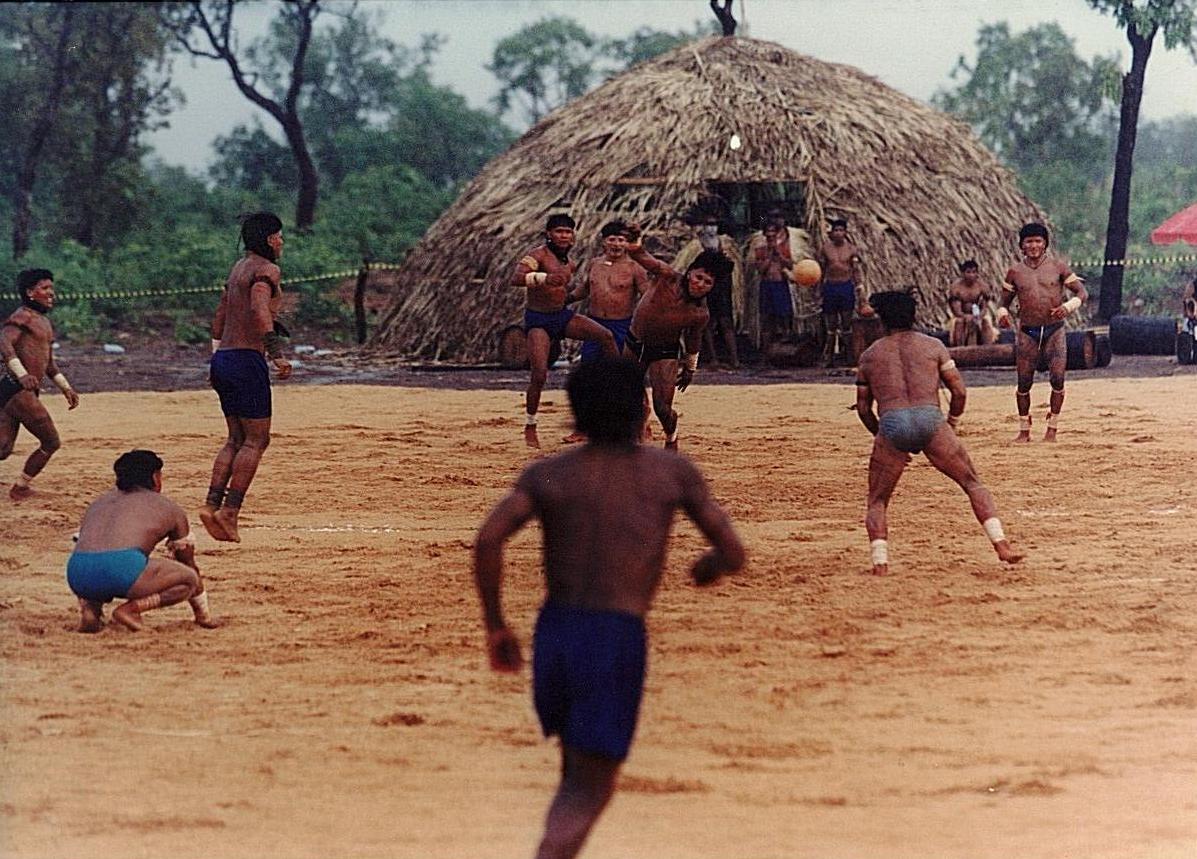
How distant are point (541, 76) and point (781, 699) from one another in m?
19.5

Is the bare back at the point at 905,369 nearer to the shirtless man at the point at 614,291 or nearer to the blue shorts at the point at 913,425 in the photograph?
the blue shorts at the point at 913,425

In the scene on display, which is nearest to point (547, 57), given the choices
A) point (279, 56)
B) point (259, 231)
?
point (279, 56)

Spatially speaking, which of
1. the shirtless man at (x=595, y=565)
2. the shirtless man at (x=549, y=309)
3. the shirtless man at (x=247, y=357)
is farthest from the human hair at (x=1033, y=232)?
the shirtless man at (x=595, y=565)

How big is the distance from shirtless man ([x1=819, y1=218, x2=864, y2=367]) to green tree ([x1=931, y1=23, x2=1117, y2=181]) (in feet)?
17.3

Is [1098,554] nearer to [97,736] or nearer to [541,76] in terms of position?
[97,736]

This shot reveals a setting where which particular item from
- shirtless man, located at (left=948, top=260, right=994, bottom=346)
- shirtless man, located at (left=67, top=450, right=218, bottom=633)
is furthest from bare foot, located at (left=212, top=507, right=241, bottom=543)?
shirtless man, located at (left=948, top=260, right=994, bottom=346)

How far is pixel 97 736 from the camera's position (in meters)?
5.18

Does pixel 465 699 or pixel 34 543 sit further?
A: pixel 34 543

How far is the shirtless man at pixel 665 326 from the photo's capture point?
1009 cm

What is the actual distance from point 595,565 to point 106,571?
3060mm

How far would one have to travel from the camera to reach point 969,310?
53.6 ft

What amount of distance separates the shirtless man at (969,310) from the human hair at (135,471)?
10809 millimetres

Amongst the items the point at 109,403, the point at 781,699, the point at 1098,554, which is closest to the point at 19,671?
the point at 781,699

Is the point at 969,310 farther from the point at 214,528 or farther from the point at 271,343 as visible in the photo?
the point at 214,528
